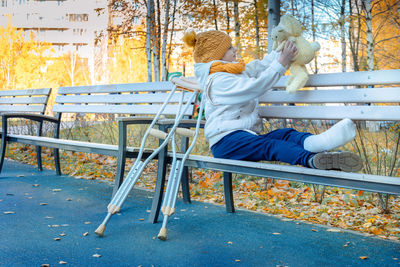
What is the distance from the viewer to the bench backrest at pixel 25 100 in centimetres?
559

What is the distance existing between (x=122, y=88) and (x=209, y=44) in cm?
176

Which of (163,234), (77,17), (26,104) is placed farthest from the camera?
(77,17)

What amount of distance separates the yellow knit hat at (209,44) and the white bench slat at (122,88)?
2.98 ft

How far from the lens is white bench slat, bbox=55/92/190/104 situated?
4.03 metres

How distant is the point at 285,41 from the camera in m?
2.76

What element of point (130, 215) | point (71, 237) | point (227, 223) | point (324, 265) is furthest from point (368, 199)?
point (71, 237)

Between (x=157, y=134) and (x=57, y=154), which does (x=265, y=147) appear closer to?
(x=157, y=134)

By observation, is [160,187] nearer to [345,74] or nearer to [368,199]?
[345,74]

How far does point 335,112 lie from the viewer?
2758 mm

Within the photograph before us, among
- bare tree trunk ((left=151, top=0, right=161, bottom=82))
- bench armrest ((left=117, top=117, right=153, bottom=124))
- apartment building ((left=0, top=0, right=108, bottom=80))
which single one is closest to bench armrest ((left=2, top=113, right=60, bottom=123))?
bench armrest ((left=117, top=117, right=153, bottom=124))

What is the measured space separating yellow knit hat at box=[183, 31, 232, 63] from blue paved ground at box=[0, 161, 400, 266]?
1229 mm

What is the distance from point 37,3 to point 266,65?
4912 cm

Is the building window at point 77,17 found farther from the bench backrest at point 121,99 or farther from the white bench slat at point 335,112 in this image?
the white bench slat at point 335,112

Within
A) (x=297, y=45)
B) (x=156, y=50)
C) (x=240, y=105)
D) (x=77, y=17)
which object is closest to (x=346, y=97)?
(x=297, y=45)
